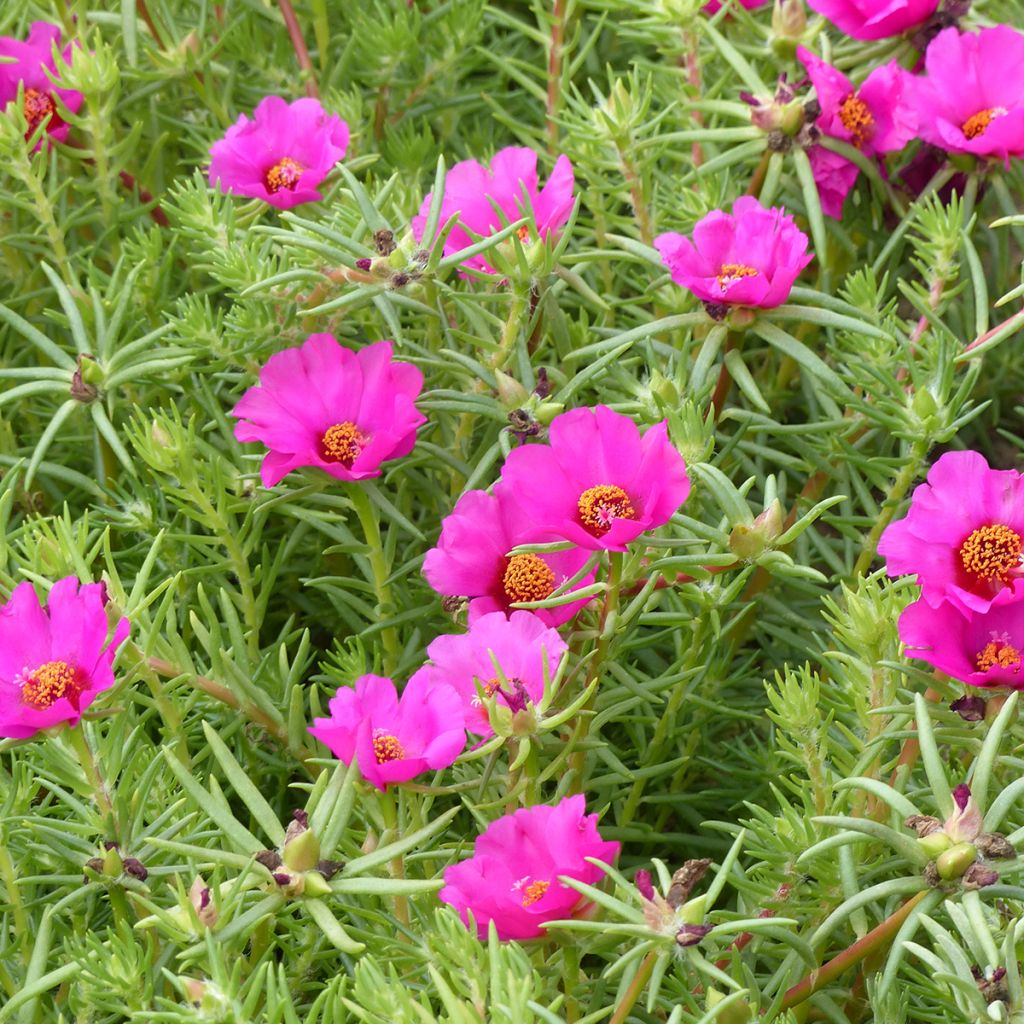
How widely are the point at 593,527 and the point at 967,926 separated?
380 millimetres

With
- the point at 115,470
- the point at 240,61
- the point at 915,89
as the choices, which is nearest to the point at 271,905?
the point at 115,470

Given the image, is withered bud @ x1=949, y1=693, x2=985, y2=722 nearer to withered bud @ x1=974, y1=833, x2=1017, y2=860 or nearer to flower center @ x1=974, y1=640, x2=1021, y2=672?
flower center @ x1=974, y1=640, x2=1021, y2=672

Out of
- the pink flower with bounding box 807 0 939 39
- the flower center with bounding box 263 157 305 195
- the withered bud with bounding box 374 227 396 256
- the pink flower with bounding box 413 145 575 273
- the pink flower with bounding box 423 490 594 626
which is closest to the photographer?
the pink flower with bounding box 423 490 594 626

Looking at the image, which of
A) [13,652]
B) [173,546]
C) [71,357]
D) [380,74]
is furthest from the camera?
[380,74]

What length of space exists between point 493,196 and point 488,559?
A: 1.43 feet

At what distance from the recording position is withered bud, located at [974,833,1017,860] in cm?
90

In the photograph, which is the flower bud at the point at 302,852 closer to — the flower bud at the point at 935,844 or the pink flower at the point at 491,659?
the pink flower at the point at 491,659

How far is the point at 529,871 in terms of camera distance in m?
0.99

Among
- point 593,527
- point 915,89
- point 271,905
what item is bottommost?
point 271,905

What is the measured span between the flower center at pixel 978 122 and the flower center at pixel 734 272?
1.32 feet

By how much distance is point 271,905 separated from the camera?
93 cm

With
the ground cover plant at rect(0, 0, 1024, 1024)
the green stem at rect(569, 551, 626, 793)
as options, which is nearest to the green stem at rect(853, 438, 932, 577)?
the ground cover plant at rect(0, 0, 1024, 1024)

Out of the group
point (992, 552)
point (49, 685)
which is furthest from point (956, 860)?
point (49, 685)

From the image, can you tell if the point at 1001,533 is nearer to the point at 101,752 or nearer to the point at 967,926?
the point at 967,926
